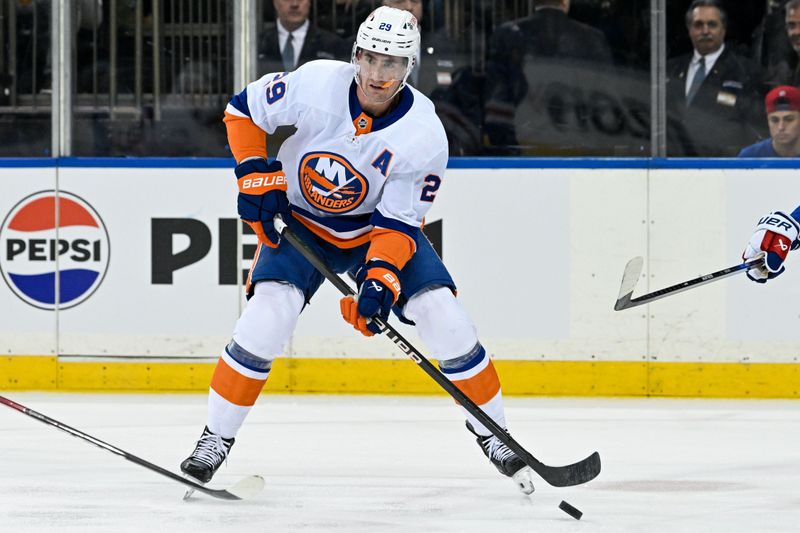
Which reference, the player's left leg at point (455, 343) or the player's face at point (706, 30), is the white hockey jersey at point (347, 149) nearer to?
the player's left leg at point (455, 343)

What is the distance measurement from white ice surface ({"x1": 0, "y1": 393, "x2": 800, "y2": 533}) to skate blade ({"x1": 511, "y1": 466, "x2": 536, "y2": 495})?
0.08ft

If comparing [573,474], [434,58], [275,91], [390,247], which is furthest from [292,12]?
[573,474]

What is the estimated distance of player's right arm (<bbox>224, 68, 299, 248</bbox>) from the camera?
11.3 ft

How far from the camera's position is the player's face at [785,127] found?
5285mm

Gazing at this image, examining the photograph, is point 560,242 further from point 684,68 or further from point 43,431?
point 43,431

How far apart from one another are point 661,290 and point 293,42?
72.6 inches

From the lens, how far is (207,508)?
130 inches

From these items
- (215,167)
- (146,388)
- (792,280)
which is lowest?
(146,388)

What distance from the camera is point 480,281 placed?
5.32m

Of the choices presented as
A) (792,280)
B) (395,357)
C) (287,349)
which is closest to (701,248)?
(792,280)

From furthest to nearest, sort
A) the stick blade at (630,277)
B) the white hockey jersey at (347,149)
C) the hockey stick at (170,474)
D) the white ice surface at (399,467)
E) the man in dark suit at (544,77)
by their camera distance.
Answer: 1. the man in dark suit at (544,77)
2. the stick blade at (630,277)
3. the white hockey jersey at (347,149)
4. the hockey stick at (170,474)
5. the white ice surface at (399,467)

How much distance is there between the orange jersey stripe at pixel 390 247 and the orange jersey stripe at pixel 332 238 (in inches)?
6.1

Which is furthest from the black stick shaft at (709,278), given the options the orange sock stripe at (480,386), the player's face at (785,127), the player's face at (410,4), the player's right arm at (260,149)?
the player's face at (410,4)

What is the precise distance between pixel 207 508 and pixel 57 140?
2508 millimetres
